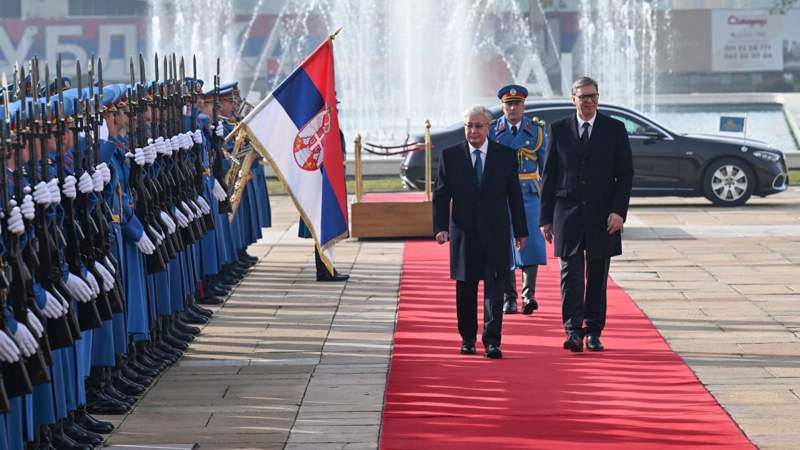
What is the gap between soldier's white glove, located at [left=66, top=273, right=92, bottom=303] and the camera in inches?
315

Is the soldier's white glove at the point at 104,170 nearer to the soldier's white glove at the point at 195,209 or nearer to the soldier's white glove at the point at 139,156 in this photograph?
the soldier's white glove at the point at 139,156

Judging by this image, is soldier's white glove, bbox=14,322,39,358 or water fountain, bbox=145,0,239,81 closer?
soldier's white glove, bbox=14,322,39,358

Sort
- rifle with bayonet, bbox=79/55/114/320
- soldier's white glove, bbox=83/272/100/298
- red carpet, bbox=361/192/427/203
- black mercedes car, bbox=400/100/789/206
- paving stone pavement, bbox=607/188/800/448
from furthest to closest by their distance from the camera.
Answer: black mercedes car, bbox=400/100/789/206
red carpet, bbox=361/192/427/203
paving stone pavement, bbox=607/188/800/448
rifle with bayonet, bbox=79/55/114/320
soldier's white glove, bbox=83/272/100/298

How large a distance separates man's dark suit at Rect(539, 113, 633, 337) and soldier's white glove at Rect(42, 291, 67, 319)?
4.17m

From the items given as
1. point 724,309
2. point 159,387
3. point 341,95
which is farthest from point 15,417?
point 341,95

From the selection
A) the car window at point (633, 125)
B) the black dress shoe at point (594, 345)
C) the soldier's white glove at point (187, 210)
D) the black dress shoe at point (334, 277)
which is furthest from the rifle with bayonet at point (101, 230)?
the car window at point (633, 125)

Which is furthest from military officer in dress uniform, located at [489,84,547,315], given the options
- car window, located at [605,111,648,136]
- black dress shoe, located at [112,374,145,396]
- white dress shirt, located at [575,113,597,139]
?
car window, located at [605,111,648,136]

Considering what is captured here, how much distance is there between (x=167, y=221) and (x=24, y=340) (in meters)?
3.64

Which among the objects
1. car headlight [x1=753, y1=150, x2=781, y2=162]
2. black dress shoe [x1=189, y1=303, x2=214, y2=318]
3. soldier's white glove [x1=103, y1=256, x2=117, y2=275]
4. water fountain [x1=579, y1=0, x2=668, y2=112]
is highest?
water fountain [x1=579, y1=0, x2=668, y2=112]

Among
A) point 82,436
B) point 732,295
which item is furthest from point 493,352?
point 732,295

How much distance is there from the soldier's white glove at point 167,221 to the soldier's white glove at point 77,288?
2347 mm

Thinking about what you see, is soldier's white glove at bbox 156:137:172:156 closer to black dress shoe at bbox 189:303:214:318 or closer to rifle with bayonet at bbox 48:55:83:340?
black dress shoe at bbox 189:303:214:318

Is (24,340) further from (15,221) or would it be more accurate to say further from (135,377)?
(135,377)

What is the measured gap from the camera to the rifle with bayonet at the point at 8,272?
6.86 metres
